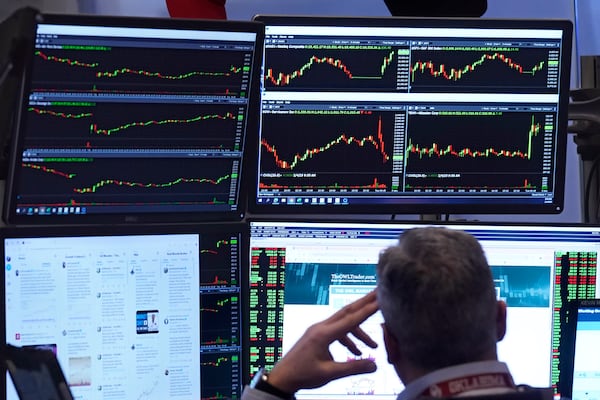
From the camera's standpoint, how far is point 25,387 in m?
1.29

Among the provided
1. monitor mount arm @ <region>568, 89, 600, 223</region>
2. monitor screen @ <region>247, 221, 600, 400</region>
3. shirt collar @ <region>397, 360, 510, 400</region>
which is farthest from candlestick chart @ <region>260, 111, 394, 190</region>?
shirt collar @ <region>397, 360, 510, 400</region>

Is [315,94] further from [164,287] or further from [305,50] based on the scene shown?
[164,287]

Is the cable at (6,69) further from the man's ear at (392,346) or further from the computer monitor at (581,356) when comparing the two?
the computer monitor at (581,356)

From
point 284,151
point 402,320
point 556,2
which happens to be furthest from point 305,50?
point 556,2

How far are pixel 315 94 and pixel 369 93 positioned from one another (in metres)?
0.13

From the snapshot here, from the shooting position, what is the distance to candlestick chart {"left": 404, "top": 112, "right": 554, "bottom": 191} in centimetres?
197

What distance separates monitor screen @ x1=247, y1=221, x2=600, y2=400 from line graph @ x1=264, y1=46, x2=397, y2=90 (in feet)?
1.06

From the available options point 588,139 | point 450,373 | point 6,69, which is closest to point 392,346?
point 450,373

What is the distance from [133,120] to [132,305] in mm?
418

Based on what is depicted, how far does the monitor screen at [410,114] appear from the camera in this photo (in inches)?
76.4

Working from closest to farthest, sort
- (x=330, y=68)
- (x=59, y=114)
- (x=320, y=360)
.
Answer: (x=320, y=360)
(x=59, y=114)
(x=330, y=68)

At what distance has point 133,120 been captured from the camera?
1872 mm

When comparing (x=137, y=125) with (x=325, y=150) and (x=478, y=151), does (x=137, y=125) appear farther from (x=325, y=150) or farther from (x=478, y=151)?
(x=478, y=151)

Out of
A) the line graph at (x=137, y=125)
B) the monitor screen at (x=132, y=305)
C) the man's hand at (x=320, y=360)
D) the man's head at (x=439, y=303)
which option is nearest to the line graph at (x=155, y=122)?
the line graph at (x=137, y=125)
